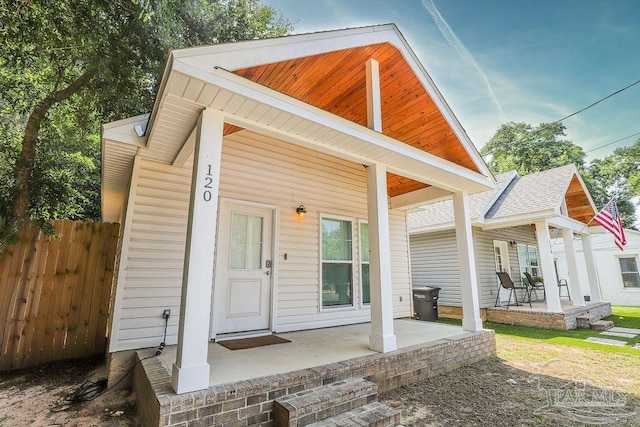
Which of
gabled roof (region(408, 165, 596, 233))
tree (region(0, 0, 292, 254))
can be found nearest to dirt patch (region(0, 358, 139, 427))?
tree (region(0, 0, 292, 254))

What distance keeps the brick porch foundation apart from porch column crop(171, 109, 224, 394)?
0.12 metres

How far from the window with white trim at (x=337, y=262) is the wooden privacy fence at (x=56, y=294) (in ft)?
11.5

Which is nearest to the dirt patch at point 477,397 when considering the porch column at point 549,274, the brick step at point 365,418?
the brick step at point 365,418

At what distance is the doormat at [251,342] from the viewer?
3624 mm

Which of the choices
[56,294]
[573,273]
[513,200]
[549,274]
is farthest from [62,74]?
[573,273]

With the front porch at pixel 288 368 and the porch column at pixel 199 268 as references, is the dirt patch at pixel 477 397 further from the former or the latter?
the porch column at pixel 199 268

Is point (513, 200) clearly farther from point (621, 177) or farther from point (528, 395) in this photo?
point (621, 177)

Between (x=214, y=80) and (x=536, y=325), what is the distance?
30.4ft

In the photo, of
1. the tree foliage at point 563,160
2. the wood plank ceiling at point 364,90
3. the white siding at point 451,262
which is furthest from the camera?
the tree foliage at point 563,160

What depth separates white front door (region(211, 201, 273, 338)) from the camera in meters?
4.14

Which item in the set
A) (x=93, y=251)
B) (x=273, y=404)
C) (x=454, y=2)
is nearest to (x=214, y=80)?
(x=273, y=404)

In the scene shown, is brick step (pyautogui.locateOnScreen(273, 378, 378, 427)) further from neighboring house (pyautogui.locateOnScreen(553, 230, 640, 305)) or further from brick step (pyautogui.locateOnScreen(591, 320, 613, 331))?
neighboring house (pyautogui.locateOnScreen(553, 230, 640, 305))

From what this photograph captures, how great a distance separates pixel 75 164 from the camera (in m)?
7.93

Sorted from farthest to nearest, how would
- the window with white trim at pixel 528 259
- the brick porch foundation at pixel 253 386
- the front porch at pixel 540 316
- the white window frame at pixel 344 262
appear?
the window with white trim at pixel 528 259, the front porch at pixel 540 316, the white window frame at pixel 344 262, the brick porch foundation at pixel 253 386
